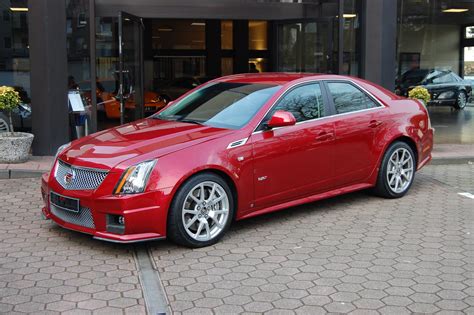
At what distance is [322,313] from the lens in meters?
3.87

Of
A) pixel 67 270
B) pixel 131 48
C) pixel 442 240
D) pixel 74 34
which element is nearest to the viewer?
pixel 67 270

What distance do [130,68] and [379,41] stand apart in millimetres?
4884

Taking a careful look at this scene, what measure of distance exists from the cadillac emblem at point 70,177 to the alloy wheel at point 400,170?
372 cm

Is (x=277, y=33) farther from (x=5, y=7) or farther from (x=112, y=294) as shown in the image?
(x=112, y=294)

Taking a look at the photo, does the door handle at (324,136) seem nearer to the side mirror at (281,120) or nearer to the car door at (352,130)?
the car door at (352,130)

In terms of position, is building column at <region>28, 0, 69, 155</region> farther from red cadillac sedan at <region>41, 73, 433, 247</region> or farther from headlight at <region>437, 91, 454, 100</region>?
headlight at <region>437, 91, 454, 100</region>

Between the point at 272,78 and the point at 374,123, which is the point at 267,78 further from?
the point at 374,123

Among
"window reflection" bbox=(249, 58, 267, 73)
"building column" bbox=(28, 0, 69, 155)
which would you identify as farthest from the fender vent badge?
"window reflection" bbox=(249, 58, 267, 73)

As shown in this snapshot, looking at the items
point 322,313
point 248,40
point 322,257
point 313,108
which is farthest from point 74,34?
point 248,40

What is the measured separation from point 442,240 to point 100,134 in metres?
3.64

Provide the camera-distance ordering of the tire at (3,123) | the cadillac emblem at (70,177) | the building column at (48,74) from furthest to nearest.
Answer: the tire at (3,123) → the building column at (48,74) → the cadillac emblem at (70,177)

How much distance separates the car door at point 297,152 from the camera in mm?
5586

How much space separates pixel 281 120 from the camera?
18.2ft

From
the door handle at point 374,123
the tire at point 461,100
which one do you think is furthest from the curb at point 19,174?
the tire at point 461,100
